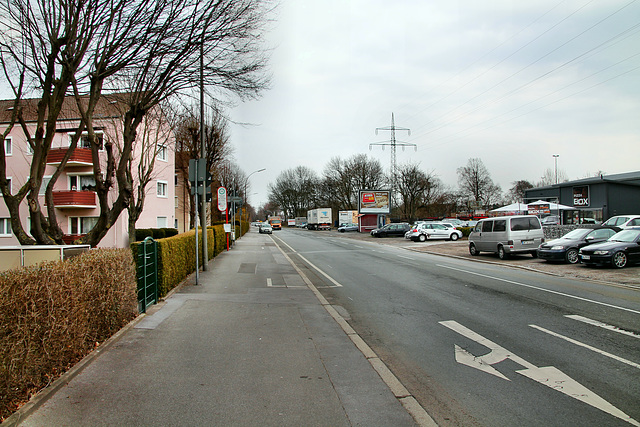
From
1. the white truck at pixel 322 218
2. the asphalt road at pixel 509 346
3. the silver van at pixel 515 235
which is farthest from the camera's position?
the white truck at pixel 322 218

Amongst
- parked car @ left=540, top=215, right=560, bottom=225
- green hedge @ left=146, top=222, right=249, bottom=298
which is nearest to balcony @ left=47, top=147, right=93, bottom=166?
green hedge @ left=146, top=222, right=249, bottom=298

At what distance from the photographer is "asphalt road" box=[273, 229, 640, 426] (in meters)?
3.99

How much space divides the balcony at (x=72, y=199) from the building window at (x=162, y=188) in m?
6.42

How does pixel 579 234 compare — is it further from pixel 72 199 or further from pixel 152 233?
pixel 72 199

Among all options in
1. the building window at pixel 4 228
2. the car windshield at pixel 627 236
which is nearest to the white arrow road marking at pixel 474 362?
the car windshield at pixel 627 236

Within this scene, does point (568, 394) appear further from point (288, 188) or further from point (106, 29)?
point (288, 188)

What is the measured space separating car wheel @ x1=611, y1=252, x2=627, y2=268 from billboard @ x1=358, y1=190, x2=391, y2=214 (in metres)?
46.8

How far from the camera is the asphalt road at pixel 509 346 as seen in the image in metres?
3.99

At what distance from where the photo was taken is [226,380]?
14.7 ft

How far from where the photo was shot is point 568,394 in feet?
14.0

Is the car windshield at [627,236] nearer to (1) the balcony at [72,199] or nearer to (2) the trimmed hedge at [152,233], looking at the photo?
(2) the trimmed hedge at [152,233]

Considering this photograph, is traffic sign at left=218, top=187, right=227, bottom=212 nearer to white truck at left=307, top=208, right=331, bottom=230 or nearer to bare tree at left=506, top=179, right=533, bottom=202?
white truck at left=307, top=208, right=331, bottom=230

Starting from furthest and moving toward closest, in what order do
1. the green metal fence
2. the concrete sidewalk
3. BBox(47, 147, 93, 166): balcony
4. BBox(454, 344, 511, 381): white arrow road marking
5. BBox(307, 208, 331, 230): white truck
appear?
BBox(307, 208, 331, 230): white truck, BBox(47, 147, 93, 166): balcony, the green metal fence, BBox(454, 344, 511, 381): white arrow road marking, the concrete sidewalk

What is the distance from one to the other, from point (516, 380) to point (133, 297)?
5.68 m
